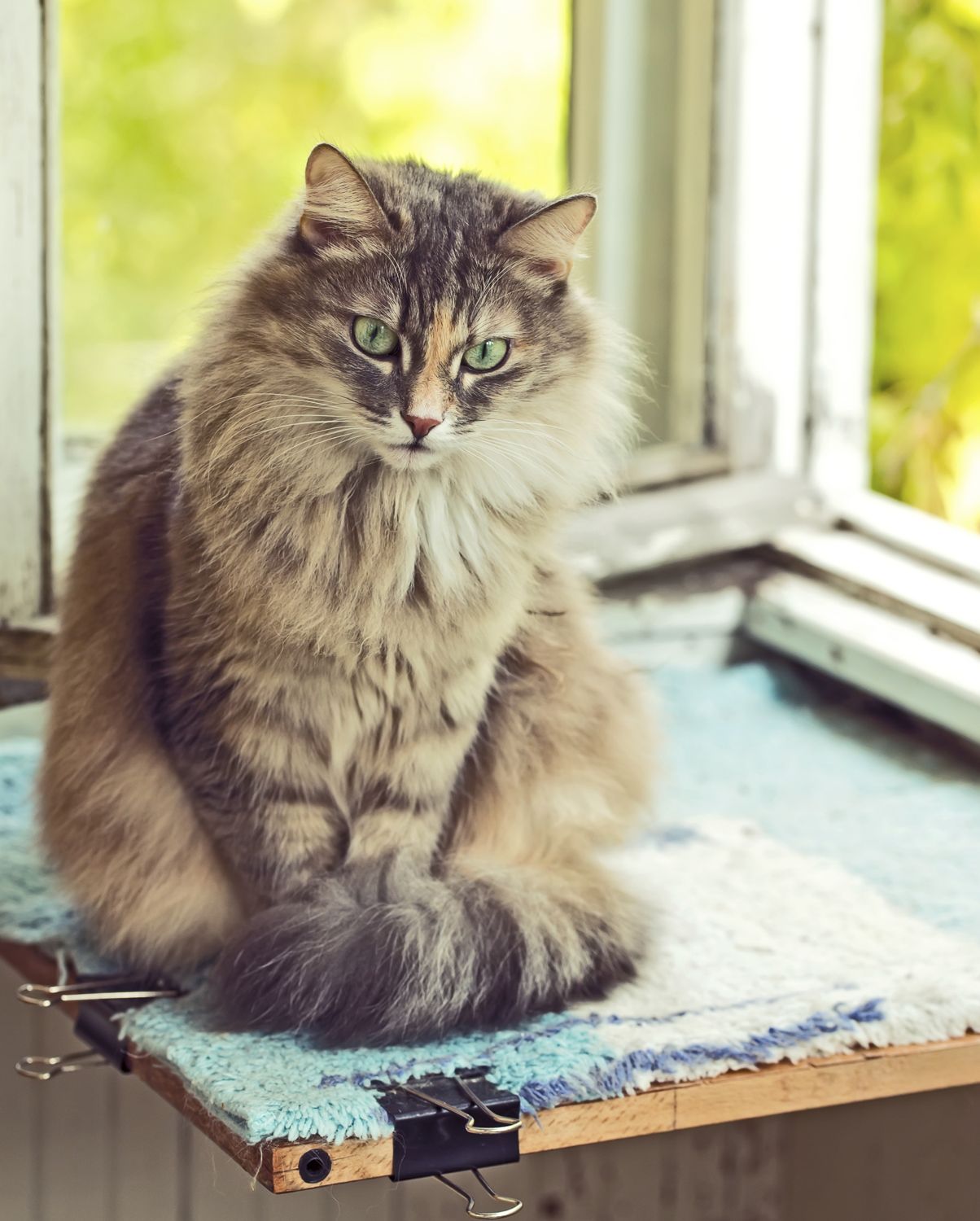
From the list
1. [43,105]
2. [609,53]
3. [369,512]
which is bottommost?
[369,512]

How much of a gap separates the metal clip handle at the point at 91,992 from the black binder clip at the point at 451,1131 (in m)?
0.30

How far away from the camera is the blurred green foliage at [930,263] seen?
2.10m

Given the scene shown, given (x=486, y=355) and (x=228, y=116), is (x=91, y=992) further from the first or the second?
(x=228, y=116)

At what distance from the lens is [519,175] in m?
2.38

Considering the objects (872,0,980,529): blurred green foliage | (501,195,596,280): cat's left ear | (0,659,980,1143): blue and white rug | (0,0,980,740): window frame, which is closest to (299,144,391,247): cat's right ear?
(501,195,596,280): cat's left ear

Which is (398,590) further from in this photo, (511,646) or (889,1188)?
(889,1188)

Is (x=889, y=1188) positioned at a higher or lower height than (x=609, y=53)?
lower

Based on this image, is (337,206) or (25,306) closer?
(337,206)

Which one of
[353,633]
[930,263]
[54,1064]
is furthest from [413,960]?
[930,263]

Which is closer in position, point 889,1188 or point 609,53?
point 889,1188

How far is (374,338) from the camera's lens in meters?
1.11

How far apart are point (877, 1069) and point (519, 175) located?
1.68 m

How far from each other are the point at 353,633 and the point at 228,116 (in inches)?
73.4

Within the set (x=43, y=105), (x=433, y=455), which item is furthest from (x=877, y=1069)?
(x=43, y=105)
